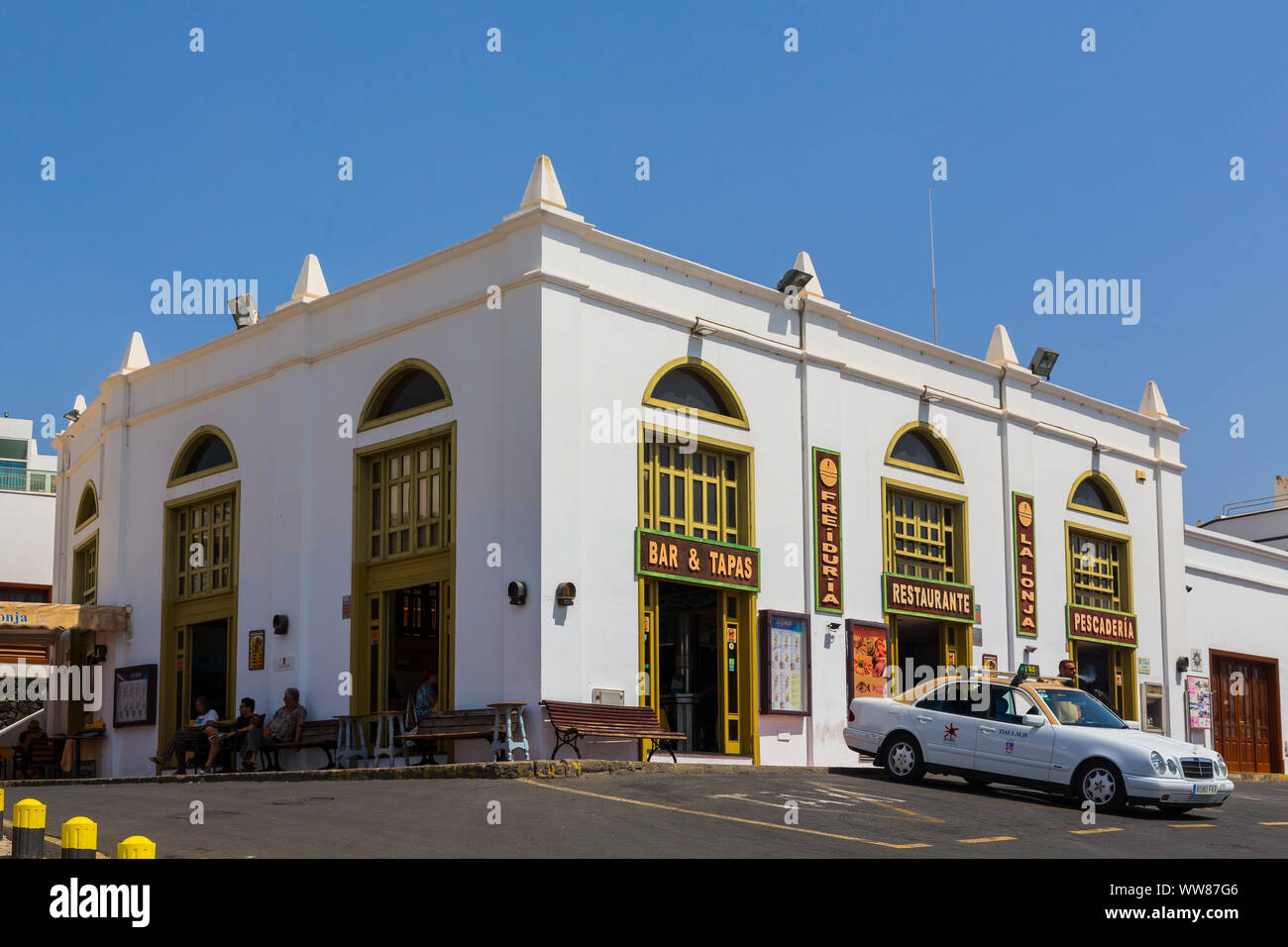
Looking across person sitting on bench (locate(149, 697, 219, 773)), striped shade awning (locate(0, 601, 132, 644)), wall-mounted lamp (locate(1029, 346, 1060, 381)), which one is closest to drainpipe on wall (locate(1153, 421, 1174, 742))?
wall-mounted lamp (locate(1029, 346, 1060, 381))

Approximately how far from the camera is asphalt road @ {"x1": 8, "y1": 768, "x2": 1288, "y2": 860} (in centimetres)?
1284

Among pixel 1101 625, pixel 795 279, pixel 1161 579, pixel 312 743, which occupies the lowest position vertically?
pixel 312 743

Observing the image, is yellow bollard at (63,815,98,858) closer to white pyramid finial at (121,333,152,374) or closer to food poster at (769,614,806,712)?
food poster at (769,614,806,712)

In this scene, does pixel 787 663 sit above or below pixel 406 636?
below

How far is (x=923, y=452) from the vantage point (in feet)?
86.4

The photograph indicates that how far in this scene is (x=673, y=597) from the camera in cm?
2309

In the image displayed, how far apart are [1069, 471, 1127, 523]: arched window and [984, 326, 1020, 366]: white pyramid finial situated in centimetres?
288

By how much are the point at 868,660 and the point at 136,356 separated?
48.0ft

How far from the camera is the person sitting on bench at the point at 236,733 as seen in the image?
888 inches

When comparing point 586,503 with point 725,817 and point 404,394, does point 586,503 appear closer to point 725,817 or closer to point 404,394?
point 404,394

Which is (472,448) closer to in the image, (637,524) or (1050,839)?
(637,524)

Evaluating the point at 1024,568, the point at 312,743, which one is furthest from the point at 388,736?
the point at 1024,568

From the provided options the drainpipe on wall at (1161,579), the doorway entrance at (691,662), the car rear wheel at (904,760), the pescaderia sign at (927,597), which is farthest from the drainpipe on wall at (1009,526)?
the car rear wheel at (904,760)
